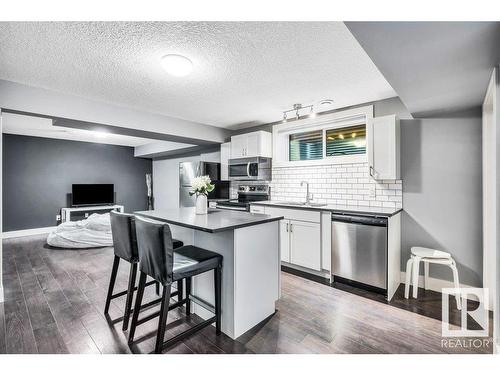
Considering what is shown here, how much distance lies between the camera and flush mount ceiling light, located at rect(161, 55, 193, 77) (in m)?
2.11

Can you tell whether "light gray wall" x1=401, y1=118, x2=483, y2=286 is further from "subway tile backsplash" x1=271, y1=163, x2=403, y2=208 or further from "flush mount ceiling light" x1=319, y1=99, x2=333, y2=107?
"flush mount ceiling light" x1=319, y1=99, x2=333, y2=107

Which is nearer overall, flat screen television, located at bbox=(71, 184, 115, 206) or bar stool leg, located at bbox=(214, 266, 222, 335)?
bar stool leg, located at bbox=(214, 266, 222, 335)

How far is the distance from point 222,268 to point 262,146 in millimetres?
2681

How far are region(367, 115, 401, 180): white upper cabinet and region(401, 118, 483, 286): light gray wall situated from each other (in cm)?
21

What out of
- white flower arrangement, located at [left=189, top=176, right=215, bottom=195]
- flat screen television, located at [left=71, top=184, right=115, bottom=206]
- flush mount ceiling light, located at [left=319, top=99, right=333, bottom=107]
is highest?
flush mount ceiling light, located at [left=319, top=99, right=333, bottom=107]

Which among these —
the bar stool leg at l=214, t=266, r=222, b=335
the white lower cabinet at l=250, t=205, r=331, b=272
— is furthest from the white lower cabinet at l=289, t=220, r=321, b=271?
the bar stool leg at l=214, t=266, r=222, b=335

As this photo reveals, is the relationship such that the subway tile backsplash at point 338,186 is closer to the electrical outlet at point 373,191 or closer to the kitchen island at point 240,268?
the electrical outlet at point 373,191

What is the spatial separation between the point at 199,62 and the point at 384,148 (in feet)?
7.47

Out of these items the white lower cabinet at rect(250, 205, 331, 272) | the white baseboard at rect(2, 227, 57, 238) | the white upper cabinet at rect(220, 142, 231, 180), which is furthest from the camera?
the white baseboard at rect(2, 227, 57, 238)

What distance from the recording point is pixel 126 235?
210 cm

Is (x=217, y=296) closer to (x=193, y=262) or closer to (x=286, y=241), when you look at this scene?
(x=193, y=262)

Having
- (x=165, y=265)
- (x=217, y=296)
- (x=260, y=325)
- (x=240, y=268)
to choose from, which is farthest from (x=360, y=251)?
(x=165, y=265)
